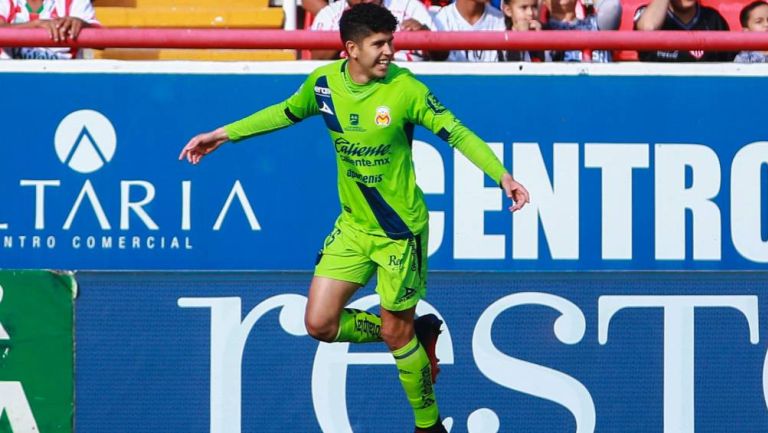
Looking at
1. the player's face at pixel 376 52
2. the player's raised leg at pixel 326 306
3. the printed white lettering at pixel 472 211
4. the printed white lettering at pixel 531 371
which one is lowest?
the printed white lettering at pixel 531 371

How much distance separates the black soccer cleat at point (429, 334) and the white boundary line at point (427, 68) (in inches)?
53.6

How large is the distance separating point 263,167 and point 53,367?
5.00 feet

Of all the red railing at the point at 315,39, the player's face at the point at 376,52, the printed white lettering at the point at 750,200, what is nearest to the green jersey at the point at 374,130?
the player's face at the point at 376,52

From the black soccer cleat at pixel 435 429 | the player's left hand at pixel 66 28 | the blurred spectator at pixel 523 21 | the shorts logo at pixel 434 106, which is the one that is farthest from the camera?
the blurred spectator at pixel 523 21

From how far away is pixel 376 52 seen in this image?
6.21 meters

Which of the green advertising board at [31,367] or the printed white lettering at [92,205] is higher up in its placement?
the printed white lettering at [92,205]

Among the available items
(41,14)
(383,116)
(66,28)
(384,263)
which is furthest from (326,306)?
(41,14)

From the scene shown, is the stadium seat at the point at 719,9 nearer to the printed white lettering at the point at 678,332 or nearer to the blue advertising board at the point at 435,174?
the blue advertising board at the point at 435,174

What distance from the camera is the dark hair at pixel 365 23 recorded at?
6180 millimetres

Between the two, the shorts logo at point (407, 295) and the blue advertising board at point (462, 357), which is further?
the blue advertising board at point (462, 357)

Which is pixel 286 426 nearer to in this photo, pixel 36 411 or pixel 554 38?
pixel 36 411

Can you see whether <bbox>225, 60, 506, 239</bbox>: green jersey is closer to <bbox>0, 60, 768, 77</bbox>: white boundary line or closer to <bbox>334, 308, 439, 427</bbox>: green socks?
<bbox>334, 308, 439, 427</bbox>: green socks

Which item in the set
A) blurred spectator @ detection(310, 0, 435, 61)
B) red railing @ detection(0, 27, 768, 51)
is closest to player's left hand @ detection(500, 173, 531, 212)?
red railing @ detection(0, 27, 768, 51)

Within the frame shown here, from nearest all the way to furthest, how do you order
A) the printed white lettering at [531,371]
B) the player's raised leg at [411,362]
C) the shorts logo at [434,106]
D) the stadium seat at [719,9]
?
the shorts logo at [434,106], the player's raised leg at [411,362], the printed white lettering at [531,371], the stadium seat at [719,9]
